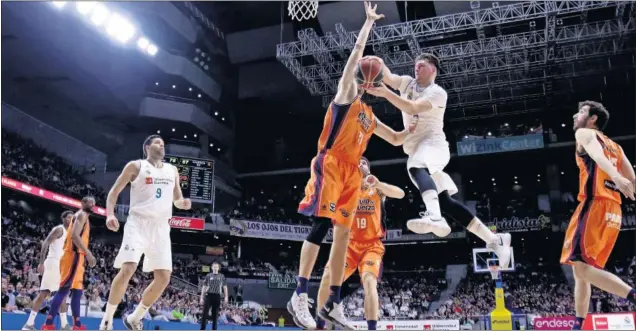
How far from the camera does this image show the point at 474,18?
773 inches

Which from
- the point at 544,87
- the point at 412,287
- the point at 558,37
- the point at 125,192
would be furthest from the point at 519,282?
the point at 125,192

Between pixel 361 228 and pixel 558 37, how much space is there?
647 inches

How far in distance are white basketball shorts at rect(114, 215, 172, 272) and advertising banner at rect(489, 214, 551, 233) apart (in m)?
22.9

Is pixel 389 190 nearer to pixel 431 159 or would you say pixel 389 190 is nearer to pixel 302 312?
pixel 431 159

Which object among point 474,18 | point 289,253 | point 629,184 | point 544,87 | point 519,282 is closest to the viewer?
point 629,184

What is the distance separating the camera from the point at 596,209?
5.11 meters

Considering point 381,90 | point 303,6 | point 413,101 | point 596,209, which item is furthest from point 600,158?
point 303,6

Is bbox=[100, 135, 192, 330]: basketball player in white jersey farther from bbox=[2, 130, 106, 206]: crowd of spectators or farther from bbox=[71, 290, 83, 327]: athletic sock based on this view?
bbox=[2, 130, 106, 206]: crowd of spectators

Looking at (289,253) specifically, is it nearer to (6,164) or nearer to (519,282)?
(519,282)

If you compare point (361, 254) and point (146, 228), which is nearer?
point (146, 228)

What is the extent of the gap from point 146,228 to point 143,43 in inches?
743

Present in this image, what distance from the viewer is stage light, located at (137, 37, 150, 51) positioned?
74.7 feet

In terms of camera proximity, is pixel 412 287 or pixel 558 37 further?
pixel 412 287

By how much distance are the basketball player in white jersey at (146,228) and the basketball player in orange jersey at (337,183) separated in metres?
1.71
